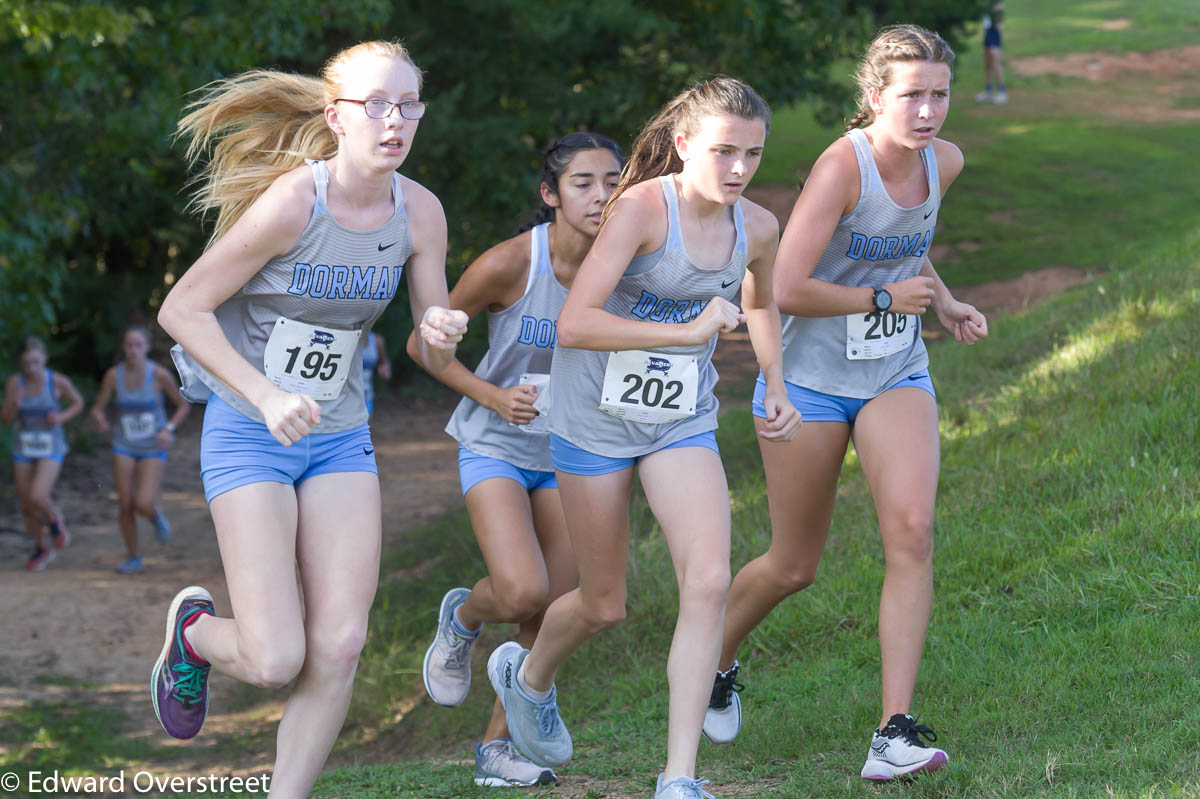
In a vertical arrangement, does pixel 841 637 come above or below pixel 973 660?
below

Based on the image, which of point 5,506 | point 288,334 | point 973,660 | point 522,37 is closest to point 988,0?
point 522,37

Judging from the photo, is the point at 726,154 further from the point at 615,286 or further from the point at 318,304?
the point at 318,304

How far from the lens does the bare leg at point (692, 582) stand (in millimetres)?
3600

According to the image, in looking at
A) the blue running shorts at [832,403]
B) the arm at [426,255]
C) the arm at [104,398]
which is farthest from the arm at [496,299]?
the arm at [104,398]

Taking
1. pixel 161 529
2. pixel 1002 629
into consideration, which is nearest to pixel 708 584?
pixel 1002 629

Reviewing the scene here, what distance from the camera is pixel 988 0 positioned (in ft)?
60.2

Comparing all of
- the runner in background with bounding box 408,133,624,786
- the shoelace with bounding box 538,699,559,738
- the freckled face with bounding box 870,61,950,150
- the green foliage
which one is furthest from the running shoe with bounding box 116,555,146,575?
the freckled face with bounding box 870,61,950,150

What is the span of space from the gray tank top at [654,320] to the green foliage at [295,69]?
191 inches

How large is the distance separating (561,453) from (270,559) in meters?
0.94

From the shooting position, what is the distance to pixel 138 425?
10.1 meters

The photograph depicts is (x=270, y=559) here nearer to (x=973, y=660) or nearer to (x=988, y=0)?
(x=973, y=660)

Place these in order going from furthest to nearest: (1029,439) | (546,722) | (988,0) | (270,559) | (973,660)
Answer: (988,0)
(1029,439)
(973,660)
(546,722)
(270,559)

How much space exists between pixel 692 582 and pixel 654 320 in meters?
0.80

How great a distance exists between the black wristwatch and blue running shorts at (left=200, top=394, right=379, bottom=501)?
158 centimetres
